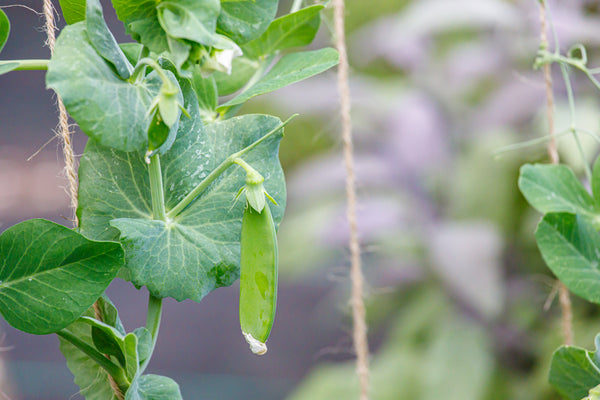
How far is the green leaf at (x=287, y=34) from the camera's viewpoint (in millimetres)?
225

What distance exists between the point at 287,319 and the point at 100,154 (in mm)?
1137

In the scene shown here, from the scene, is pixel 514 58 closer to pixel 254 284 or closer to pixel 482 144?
pixel 482 144

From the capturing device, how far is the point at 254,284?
170mm

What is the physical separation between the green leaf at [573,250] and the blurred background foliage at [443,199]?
0.35 meters

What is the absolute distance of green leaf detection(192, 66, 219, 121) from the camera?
23 centimetres

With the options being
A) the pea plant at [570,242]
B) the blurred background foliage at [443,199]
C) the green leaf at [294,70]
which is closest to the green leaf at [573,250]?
the pea plant at [570,242]

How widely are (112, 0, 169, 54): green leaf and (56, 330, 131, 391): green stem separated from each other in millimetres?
96

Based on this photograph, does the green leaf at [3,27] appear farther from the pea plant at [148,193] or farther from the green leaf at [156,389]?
the green leaf at [156,389]

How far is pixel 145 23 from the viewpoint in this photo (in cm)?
17

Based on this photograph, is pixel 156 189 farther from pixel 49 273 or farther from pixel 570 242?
pixel 570 242

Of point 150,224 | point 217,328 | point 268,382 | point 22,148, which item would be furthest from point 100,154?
point 22,148

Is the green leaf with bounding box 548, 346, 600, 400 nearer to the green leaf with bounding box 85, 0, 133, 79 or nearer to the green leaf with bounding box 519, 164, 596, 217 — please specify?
the green leaf with bounding box 519, 164, 596, 217

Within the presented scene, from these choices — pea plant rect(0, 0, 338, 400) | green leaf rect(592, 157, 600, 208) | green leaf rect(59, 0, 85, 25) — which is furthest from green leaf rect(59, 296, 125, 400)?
green leaf rect(592, 157, 600, 208)

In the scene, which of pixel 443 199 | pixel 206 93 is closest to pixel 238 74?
pixel 206 93
